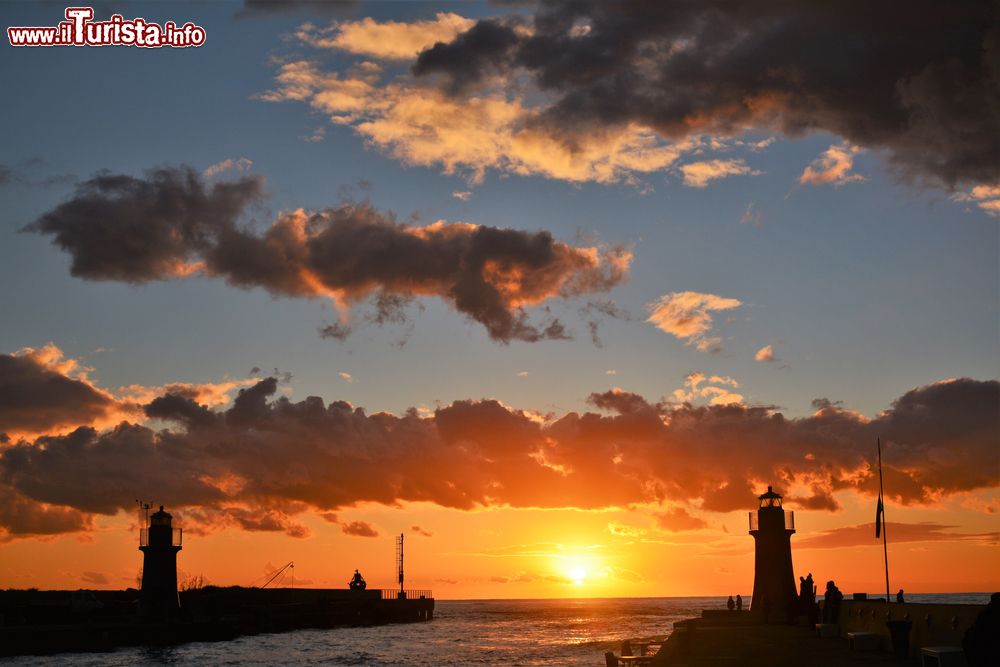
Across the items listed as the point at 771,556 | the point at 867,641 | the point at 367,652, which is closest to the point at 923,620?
the point at 867,641

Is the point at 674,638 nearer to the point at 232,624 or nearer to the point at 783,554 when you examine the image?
the point at 783,554

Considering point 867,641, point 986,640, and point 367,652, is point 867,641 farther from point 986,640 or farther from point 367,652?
point 367,652

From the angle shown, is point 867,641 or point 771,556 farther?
point 771,556

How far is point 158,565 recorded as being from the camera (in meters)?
81.3

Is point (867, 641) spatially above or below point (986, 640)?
below

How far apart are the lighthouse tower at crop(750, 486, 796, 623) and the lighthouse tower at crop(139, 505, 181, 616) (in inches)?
1790

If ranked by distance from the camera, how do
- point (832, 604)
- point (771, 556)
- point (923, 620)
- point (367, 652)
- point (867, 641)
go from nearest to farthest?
1. point (923, 620)
2. point (867, 641)
3. point (832, 604)
4. point (771, 556)
5. point (367, 652)

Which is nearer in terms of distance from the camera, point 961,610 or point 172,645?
point 961,610

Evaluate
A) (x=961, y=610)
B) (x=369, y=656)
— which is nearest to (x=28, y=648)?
(x=369, y=656)

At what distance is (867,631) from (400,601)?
117m

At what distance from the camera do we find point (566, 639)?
10869cm

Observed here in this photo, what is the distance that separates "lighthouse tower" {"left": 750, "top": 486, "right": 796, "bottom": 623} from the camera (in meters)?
64.6

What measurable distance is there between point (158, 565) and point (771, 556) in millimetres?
47900

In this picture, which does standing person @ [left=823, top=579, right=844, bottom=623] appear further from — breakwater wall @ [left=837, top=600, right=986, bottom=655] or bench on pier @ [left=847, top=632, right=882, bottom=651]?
bench on pier @ [left=847, top=632, right=882, bottom=651]
